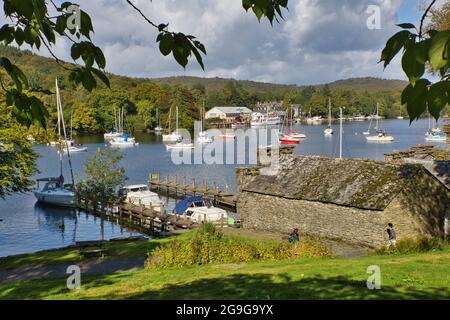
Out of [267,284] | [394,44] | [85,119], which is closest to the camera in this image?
[394,44]

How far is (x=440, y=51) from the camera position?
2.30 m

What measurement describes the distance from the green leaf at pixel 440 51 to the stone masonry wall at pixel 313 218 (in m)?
24.6

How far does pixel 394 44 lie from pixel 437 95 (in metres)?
0.36

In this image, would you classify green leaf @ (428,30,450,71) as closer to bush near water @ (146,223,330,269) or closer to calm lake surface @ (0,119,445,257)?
calm lake surface @ (0,119,445,257)

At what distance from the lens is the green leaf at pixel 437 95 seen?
258 cm

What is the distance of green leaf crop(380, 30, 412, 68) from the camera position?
8.75ft

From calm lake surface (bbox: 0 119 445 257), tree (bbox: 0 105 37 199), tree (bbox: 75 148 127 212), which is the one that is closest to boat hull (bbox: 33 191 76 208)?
calm lake surface (bbox: 0 119 445 257)

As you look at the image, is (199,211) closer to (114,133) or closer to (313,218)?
(313,218)

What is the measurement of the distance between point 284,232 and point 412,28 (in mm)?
29007

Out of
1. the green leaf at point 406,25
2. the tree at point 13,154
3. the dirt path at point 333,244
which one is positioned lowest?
the dirt path at point 333,244

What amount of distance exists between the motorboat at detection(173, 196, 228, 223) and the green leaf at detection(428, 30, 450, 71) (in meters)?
34.0

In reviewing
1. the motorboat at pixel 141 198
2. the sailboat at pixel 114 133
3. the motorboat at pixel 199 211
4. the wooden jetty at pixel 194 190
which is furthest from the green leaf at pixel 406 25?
the sailboat at pixel 114 133

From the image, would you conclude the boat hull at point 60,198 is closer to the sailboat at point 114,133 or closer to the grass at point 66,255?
the grass at point 66,255

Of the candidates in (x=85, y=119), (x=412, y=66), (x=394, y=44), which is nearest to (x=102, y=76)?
(x=394, y=44)
